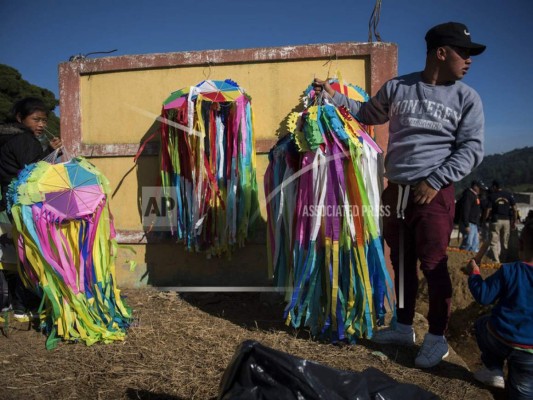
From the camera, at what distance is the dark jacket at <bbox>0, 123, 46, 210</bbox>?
3.65m

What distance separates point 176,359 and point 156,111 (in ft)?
8.26

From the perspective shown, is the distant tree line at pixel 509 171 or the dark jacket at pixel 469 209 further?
the distant tree line at pixel 509 171

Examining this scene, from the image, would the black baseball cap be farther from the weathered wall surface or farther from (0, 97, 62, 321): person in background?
(0, 97, 62, 321): person in background

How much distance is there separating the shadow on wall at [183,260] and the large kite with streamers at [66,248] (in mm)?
1098

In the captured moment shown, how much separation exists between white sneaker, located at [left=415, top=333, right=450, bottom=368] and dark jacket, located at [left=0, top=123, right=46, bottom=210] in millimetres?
3323

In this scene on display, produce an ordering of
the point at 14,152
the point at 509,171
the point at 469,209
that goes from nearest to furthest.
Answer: the point at 14,152, the point at 469,209, the point at 509,171

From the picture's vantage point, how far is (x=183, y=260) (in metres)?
4.41

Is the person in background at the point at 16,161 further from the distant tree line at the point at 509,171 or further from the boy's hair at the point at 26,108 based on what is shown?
the distant tree line at the point at 509,171

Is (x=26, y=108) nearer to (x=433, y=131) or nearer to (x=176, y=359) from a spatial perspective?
(x=176, y=359)

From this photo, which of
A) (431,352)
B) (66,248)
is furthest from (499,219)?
(66,248)


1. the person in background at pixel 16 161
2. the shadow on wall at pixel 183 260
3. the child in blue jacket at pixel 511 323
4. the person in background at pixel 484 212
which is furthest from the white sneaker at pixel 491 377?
the person in background at pixel 484 212

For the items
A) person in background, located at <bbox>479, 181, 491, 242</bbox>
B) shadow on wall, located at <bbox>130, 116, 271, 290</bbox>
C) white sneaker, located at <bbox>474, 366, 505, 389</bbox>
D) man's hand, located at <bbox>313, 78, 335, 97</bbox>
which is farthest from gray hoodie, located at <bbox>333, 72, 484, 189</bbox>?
person in background, located at <bbox>479, 181, 491, 242</bbox>

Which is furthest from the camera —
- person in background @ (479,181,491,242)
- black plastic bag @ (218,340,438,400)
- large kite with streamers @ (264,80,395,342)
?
person in background @ (479,181,491,242)

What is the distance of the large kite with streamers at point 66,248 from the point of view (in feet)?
10.2
